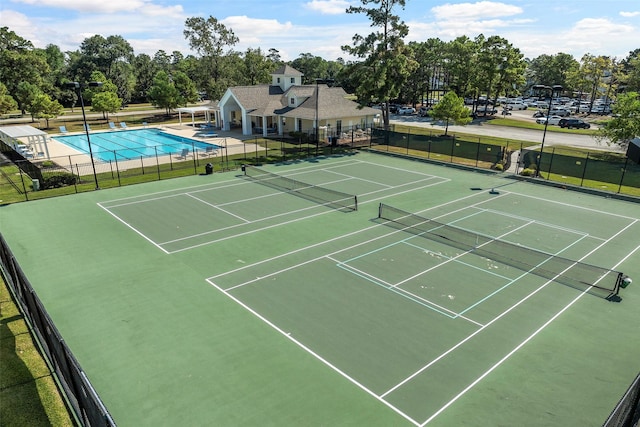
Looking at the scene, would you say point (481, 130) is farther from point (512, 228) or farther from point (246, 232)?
point (246, 232)

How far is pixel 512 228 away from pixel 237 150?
29.0 m

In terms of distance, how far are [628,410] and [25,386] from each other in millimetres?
13128

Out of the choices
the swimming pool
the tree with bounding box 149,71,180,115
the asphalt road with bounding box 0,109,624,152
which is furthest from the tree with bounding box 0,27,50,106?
the swimming pool

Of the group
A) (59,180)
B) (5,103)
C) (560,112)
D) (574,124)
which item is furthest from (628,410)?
(560,112)

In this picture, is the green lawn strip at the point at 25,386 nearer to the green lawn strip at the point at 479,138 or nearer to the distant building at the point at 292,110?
the distant building at the point at 292,110

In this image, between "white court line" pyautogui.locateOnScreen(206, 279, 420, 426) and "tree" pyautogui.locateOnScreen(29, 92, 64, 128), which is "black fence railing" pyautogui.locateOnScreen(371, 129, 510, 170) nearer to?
"white court line" pyautogui.locateOnScreen(206, 279, 420, 426)

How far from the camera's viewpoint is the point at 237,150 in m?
42.7

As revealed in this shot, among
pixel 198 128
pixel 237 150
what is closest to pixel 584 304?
pixel 237 150

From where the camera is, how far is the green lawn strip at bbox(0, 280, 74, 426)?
909 cm

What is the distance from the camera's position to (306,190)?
28328 millimetres

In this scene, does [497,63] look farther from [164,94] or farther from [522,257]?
[522,257]

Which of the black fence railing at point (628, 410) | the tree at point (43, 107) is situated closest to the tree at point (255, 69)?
the tree at point (43, 107)

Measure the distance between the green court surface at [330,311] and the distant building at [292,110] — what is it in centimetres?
2509

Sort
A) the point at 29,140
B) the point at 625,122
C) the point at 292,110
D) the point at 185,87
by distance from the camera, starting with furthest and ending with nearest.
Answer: the point at 185,87 < the point at 292,110 < the point at 29,140 < the point at 625,122
